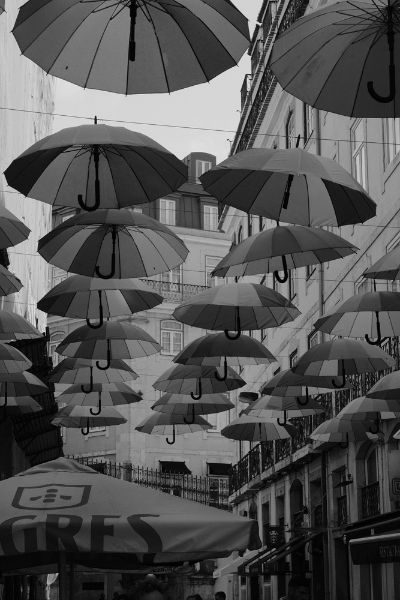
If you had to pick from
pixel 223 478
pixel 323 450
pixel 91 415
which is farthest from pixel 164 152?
pixel 223 478

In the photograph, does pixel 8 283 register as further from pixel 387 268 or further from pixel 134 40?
pixel 134 40

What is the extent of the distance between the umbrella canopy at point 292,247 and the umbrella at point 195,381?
14.6ft

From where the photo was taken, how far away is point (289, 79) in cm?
759

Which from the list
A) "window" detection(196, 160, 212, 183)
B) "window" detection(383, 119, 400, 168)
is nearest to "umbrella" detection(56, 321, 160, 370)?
"window" detection(383, 119, 400, 168)

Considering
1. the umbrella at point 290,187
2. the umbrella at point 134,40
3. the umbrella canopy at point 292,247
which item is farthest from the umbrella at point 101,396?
the umbrella at point 134,40

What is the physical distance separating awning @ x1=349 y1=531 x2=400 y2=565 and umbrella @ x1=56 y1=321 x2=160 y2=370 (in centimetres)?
389

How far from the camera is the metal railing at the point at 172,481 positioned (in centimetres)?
4519

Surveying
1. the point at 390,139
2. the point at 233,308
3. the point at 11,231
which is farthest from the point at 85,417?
the point at 11,231

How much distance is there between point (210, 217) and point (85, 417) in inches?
1392

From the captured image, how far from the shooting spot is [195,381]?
17.0m

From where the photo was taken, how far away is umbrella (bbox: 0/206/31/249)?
9820 millimetres

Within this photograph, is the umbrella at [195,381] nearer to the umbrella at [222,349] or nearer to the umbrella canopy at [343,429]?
the umbrella at [222,349]

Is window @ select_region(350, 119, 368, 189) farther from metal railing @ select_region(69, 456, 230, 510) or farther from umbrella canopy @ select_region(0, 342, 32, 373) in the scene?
metal railing @ select_region(69, 456, 230, 510)

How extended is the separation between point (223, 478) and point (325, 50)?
41.6 m
